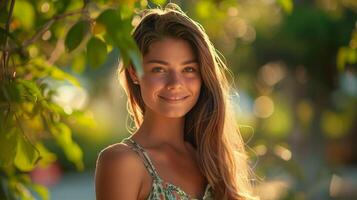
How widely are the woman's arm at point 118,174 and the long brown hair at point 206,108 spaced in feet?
1.00

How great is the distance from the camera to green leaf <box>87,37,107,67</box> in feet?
6.70

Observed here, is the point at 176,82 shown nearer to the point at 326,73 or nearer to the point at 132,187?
the point at 132,187

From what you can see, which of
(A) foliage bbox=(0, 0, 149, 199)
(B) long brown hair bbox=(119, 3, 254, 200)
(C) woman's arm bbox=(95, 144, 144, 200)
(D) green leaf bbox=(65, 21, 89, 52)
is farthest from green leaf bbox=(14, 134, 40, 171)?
(B) long brown hair bbox=(119, 3, 254, 200)

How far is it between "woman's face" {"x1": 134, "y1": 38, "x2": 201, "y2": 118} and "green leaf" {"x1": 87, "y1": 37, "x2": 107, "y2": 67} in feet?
2.59

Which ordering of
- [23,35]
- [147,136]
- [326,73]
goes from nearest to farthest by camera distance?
[147,136], [23,35], [326,73]

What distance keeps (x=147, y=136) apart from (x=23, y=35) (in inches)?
33.7

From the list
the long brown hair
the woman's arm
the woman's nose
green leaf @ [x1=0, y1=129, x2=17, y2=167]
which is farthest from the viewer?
the long brown hair

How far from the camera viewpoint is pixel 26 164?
2289mm

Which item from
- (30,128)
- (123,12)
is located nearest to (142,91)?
(123,12)

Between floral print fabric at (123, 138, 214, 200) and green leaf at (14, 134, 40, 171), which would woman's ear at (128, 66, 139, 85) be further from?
green leaf at (14, 134, 40, 171)

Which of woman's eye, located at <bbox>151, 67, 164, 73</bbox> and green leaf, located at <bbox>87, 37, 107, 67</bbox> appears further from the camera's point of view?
woman's eye, located at <bbox>151, 67, 164, 73</bbox>

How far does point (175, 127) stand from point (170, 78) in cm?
25

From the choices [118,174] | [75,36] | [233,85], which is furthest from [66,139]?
[75,36]

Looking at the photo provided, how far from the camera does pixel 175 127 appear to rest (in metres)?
3.06
